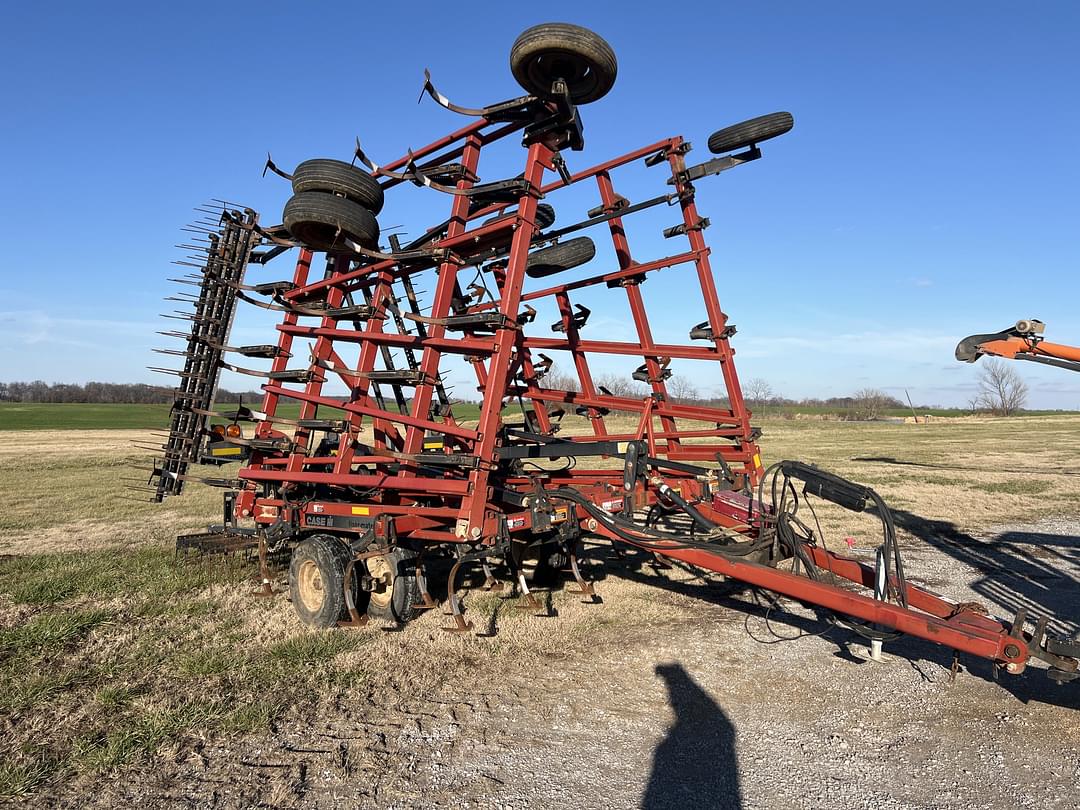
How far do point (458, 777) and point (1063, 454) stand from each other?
93.0ft

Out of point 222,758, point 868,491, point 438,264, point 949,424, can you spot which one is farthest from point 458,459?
point 949,424

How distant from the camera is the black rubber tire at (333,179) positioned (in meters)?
6.39

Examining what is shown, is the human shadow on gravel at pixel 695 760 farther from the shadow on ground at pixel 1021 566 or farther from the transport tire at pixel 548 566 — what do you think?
the shadow on ground at pixel 1021 566

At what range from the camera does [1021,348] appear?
4230 millimetres

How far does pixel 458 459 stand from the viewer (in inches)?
202

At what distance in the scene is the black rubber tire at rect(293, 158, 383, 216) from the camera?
6387 millimetres

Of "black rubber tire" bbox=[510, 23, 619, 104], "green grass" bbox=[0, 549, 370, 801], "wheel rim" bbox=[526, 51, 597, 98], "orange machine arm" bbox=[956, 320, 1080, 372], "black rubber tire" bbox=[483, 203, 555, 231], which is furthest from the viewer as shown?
"black rubber tire" bbox=[483, 203, 555, 231]

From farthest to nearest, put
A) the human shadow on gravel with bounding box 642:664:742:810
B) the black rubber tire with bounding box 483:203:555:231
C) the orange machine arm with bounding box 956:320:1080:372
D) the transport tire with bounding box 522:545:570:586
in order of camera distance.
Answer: the black rubber tire with bounding box 483:203:555:231
the transport tire with bounding box 522:545:570:586
the orange machine arm with bounding box 956:320:1080:372
the human shadow on gravel with bounding box 642:664:742:810

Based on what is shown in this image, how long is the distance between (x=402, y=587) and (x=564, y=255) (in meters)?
4.04

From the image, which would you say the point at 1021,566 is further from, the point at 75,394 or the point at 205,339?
the point at 75,394

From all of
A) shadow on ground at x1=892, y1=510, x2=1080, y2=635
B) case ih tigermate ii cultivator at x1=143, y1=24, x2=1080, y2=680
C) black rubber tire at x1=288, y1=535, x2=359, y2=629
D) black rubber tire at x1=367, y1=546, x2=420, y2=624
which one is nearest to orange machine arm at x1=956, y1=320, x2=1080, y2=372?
case ih tigermate ii cultivator at x1=143, y1=24, x2=1080, y2=680

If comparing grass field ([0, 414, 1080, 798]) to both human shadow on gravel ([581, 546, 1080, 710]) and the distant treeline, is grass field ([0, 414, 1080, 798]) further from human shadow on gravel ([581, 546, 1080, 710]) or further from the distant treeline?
the distant treeline

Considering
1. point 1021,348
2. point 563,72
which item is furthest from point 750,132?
point 1021,348

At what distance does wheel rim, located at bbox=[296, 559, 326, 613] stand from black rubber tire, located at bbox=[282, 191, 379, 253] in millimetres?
2966
